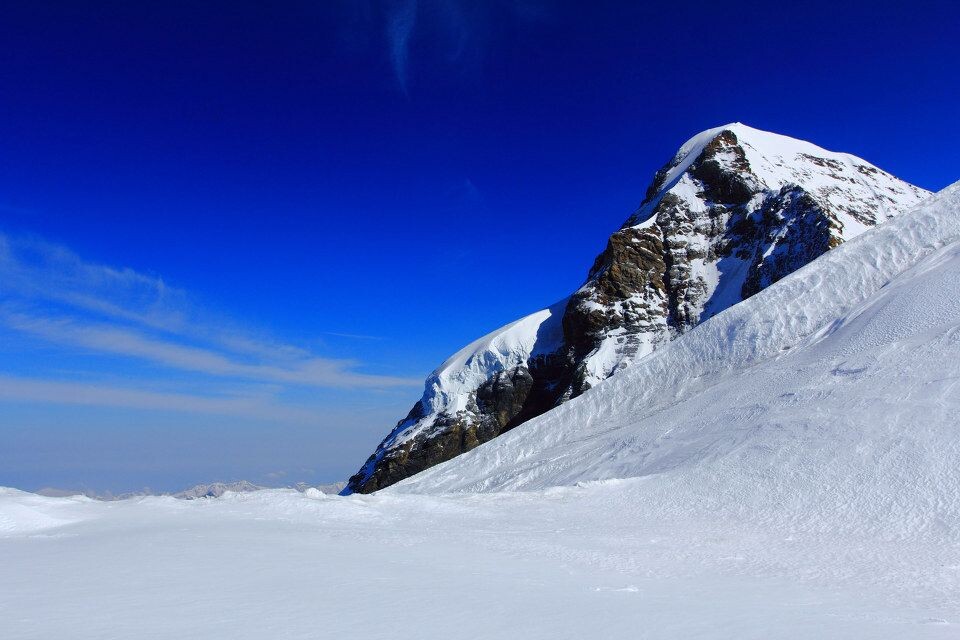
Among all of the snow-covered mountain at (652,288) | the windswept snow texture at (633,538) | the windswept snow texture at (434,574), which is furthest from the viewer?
the snow-covered mountain at (652,288)

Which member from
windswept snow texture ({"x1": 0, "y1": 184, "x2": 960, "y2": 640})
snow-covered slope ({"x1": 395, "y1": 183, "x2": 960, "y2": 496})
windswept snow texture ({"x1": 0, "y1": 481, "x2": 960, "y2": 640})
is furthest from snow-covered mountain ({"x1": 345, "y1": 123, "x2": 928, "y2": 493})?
windswept snow texture ({"x1": 0, "y1": 481, "x2": 960, "y2": 640})

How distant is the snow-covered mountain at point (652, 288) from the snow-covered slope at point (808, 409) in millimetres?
24837

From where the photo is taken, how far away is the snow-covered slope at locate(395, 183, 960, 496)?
11328mm

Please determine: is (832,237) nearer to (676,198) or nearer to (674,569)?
(676,198)

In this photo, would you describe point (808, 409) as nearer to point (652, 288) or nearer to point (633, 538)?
point (633, 538)

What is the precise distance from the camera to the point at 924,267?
22906 mm

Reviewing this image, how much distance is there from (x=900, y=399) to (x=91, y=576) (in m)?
15.6

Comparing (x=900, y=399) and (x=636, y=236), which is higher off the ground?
(x=636, y=236)

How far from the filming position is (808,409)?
14914 millimetres

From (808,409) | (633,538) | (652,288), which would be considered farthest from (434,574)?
(652,288)

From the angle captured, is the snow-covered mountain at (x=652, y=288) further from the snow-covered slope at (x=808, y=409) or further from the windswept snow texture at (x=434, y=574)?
the windswept snow texture at (x=434, y=574)

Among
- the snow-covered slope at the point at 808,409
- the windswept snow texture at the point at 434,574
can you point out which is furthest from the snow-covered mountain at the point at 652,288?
the windswept snow texture at the point at 434,574

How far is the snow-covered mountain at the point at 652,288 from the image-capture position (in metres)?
53.3

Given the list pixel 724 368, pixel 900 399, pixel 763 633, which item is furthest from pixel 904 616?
pixel 724 368
